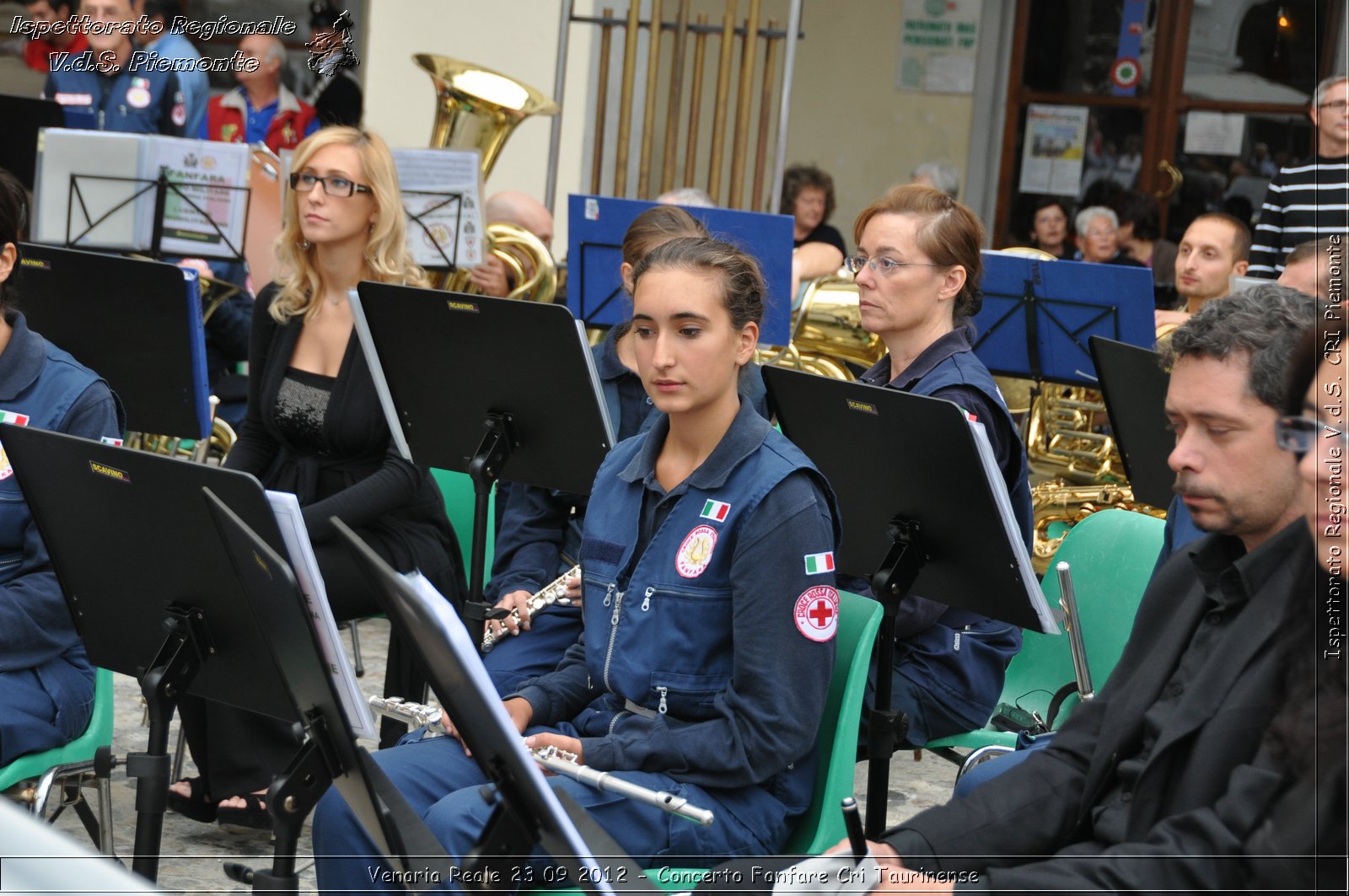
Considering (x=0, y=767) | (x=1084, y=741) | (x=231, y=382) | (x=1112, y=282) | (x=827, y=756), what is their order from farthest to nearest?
1. (x=231, y=382)
2. (x=1112, y=282)
3. (x=0, y=767)
4. (x=827, y=756)
5. (x=1084, y=741)

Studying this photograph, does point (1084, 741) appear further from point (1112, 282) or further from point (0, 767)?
point (1112, 282)

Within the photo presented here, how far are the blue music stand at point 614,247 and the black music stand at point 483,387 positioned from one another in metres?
1.00

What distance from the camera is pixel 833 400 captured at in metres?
2.49

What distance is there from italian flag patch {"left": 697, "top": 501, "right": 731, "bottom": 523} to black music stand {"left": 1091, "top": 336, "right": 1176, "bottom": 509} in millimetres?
1337

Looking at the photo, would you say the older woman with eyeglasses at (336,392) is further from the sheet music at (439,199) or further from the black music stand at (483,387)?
the sheet music at (439,199)

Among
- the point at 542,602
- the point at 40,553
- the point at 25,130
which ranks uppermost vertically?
the point at 25,130

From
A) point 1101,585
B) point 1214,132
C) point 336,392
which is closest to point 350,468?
point 336,392

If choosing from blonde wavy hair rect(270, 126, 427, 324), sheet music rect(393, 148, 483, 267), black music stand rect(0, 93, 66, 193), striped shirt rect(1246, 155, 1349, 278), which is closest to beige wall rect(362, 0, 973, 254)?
black music stand rect(0, 93, 66, 193)

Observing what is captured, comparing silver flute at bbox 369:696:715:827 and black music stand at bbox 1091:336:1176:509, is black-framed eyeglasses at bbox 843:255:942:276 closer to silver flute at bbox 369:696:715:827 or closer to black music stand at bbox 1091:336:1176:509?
black music stand at bbox 1091:336:1176:509

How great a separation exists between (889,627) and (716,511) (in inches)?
21.4

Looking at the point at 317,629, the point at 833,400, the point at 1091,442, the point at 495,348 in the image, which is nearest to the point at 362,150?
the point at 495,348

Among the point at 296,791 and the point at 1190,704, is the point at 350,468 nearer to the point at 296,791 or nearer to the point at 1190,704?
the point at 296,791

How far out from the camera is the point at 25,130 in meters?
5.27

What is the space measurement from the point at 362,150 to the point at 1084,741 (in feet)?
7.92
